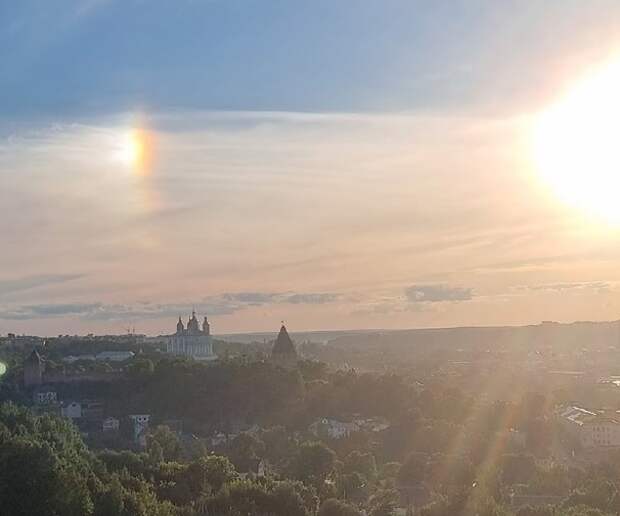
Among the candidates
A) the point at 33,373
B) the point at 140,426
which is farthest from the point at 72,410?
the point at 33,373

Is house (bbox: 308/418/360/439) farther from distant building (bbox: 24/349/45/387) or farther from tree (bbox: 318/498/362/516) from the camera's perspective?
distant building (bbox: 24/349/45/387)

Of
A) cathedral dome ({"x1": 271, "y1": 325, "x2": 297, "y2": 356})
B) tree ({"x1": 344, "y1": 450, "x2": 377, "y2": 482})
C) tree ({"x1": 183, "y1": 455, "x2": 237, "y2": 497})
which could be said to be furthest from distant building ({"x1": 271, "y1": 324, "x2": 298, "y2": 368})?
tree ({"x1": 183, "y1": 455, "x2": 237, "y2": 497})

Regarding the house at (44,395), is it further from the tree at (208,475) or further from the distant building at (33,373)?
the tree at (208,475)

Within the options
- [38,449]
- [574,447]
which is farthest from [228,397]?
[38,449]

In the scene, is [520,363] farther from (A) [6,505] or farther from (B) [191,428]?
(A) [6,505]

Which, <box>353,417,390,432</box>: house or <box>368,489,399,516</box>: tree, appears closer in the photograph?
<box>368,489,399,516</box>: tree

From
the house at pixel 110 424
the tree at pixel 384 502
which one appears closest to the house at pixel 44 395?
the house at pixel 110 424
